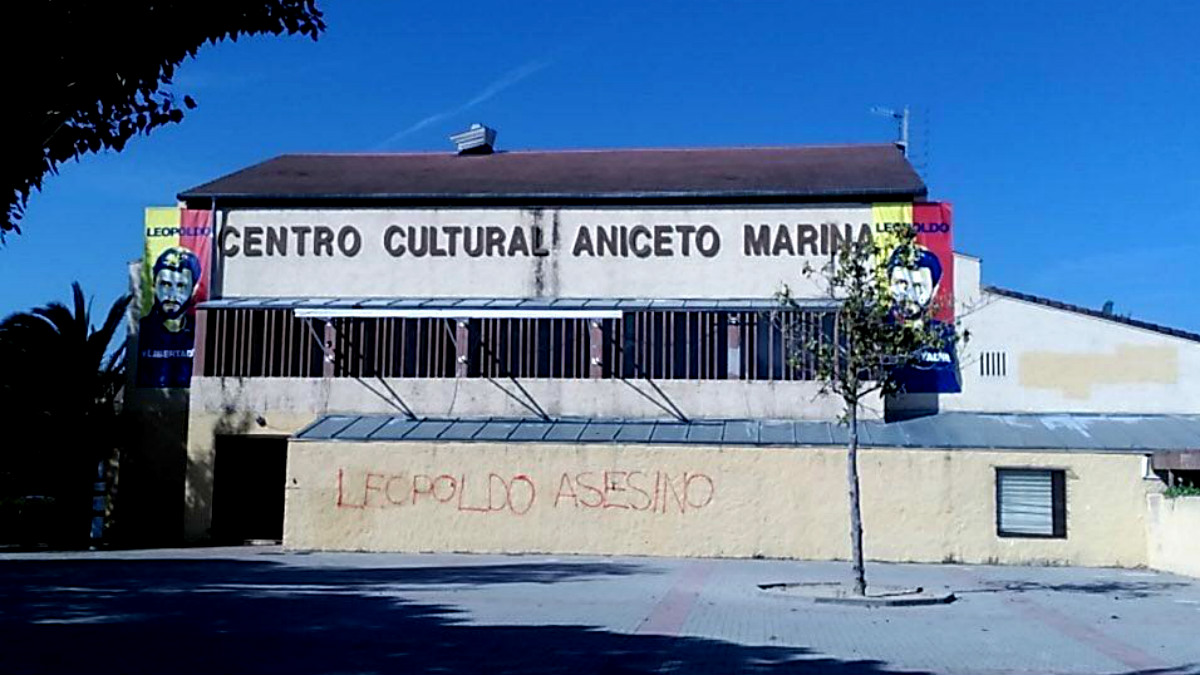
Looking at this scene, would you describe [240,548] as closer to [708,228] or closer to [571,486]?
[571,486]

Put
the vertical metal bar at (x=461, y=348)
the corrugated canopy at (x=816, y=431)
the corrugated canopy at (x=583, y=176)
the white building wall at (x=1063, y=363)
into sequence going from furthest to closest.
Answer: the corrugated canopy at (x=583, y=176) → the vertical metal bar at (x=461, y=348) → the white building wall at (x=1063, y=363) → the corrugated canopy at (x=816, y=431)

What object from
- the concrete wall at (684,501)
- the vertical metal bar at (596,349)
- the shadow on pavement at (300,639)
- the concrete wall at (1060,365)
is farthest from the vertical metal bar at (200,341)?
the concrete wall at (1060,365)

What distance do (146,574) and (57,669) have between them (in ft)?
35.0

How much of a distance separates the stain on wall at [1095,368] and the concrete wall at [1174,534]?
4.02 m

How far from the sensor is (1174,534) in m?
A: 24.6

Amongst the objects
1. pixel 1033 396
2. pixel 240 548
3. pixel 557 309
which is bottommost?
pixel 240 548

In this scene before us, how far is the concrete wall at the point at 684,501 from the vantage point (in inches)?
1045

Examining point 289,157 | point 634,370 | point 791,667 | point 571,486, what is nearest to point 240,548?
point 571,486

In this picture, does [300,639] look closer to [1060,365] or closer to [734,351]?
[734,351]

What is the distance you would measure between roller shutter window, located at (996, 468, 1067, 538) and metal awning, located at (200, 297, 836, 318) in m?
5.55

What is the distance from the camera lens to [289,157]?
3656 cm

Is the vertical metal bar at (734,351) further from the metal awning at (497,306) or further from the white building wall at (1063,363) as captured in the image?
the white building wall at (1063,363)

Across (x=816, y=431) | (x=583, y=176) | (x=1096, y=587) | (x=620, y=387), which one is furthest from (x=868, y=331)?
(x=583, y=176)

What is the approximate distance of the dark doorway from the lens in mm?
31375
